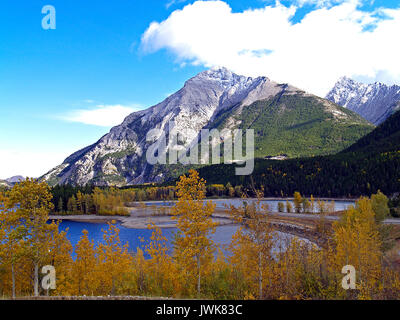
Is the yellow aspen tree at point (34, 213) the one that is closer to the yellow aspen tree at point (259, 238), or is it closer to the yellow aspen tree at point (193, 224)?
the yellow aspen tree at point (193, 224)

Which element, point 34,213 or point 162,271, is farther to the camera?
point 162,271

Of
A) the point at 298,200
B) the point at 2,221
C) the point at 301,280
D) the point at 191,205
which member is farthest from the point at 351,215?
the point at 298,200

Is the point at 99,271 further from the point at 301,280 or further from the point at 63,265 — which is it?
the point at 301,280

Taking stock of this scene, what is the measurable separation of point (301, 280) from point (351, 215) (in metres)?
32.0

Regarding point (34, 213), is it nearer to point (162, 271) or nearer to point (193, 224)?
point (162, 271)

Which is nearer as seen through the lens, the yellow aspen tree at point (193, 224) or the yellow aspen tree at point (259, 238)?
the yellow aspen tree at point (259, 238)

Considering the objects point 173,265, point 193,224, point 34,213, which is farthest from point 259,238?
point 34,213

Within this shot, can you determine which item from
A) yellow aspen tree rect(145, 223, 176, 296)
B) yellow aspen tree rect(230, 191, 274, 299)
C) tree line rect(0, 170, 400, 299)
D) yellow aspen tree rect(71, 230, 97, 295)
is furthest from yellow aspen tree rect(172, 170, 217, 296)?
yellow aspen tree rect(71, 230, 97, 295)

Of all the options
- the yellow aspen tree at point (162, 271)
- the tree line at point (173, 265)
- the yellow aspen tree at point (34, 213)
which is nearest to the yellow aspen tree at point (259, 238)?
the tree line at point (173, 265)

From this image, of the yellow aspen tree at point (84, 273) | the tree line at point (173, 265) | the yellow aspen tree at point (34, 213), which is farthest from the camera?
the yellow aspen tree at point (84, 273)

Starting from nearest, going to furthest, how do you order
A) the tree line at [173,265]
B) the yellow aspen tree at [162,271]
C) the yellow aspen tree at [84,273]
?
1. the tree line at [173,265]
2. the yellow aspen tree at [162,271]
3. the yellow aspen tree at [84,273]

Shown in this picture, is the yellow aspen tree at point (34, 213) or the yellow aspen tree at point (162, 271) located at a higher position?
the yellow aspen tree at point (34, 213)

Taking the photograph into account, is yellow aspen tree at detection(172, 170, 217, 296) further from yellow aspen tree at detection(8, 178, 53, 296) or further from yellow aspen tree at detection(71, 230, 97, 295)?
yellow aspen tree at detection(8, 178, 53, 296)
